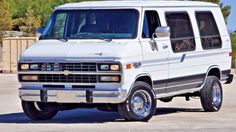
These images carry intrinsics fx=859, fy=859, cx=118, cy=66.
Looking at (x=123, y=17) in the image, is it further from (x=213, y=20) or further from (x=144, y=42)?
(x=213, y=20)

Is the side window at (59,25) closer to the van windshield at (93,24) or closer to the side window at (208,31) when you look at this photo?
the van windshield at (93,24)

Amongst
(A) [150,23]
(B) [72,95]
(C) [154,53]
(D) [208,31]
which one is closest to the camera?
(B) [72,95]

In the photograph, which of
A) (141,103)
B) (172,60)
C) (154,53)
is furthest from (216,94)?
(141,103)

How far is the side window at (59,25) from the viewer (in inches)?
626

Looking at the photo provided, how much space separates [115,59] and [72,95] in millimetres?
998

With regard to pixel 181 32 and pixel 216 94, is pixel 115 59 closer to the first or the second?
pixel 181 32

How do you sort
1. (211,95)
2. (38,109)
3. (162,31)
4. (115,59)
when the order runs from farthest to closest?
1. (211,95)
2. (38,109)
3. (162,31)
4. (115,59)

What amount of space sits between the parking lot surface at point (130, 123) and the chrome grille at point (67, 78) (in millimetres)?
759

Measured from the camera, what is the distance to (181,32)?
16.7 meters

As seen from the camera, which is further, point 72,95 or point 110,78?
point 72,95

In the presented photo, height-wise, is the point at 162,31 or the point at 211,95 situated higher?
the point at 162,31

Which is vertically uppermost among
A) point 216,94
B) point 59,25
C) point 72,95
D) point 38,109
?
point 59,25

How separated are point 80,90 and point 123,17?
5.62 ft

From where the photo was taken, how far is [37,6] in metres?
67.9
